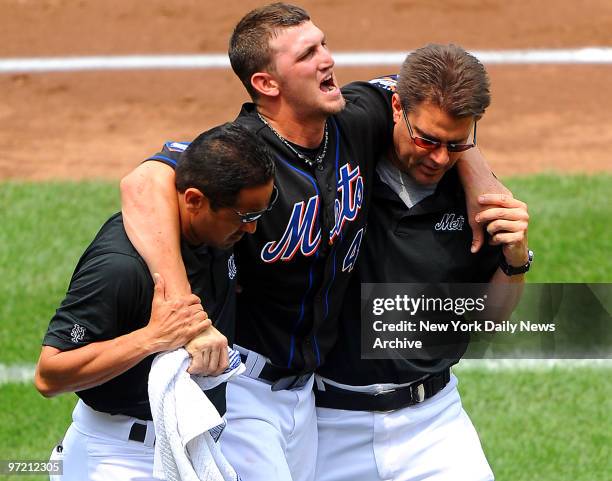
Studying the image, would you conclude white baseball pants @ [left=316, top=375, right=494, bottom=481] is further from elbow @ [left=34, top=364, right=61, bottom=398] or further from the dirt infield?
the dirt infield

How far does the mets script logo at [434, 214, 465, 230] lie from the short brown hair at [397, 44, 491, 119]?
0.49m

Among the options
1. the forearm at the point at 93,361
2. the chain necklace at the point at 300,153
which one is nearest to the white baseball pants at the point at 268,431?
the forearm at the point at 93,361

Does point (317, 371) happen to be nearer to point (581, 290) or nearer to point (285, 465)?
point (285, 465)

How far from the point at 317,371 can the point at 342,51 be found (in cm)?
707

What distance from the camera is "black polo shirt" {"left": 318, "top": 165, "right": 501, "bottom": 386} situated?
4.79m

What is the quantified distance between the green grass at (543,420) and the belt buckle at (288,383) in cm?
189

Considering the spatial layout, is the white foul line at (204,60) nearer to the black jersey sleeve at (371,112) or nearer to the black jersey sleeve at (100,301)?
the black jersey sleeve at (371,112)

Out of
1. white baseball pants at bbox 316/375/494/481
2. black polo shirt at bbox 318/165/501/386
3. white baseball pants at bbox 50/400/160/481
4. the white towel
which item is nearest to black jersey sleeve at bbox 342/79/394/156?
black polo shirt at bbox 318/165/501/386

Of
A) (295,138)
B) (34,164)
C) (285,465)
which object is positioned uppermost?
(295,138)

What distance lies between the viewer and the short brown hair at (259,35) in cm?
452

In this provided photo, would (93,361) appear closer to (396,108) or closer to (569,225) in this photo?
(396,108)


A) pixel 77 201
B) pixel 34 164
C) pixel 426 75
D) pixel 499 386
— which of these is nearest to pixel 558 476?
pixel 499 386

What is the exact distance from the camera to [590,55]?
11555 millimetres

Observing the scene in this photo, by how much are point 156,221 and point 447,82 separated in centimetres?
117
